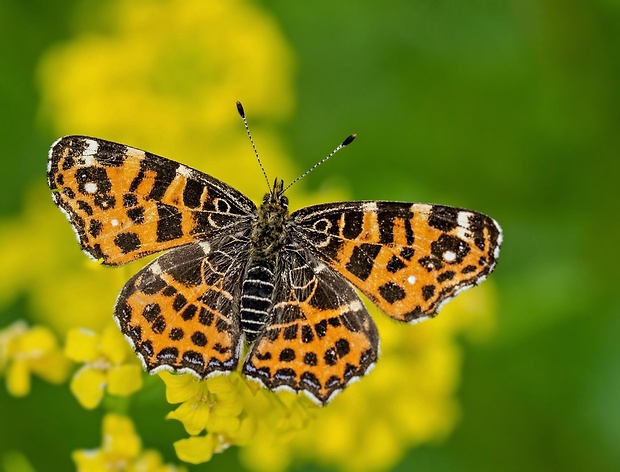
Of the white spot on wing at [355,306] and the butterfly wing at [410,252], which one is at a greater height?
the butterfly wing at [410,252]

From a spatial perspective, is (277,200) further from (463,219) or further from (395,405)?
(395,405)

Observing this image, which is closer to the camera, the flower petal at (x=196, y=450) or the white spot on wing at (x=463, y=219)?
the flower petal at (x=196, y=450)

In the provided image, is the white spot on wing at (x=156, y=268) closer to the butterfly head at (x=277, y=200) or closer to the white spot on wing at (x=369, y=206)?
the butterfly head at (x=277, y=200)

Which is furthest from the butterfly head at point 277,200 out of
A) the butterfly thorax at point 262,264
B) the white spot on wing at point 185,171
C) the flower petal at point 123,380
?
the flower petal at point 123,380

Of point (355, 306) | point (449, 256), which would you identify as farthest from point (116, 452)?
point (449, 256)

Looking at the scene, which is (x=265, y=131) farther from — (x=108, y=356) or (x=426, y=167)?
(x=108, y=356)

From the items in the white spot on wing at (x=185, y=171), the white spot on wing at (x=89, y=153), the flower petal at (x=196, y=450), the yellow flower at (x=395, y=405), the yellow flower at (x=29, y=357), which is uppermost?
the white spot on wing at (x=89, y=153)

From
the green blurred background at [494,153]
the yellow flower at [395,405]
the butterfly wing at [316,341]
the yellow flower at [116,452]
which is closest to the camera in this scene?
the butterfly wing at [316,341]
